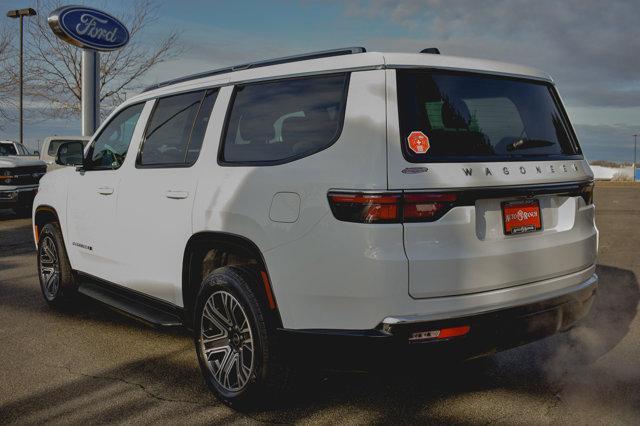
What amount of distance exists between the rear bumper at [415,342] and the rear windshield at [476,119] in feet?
2.57

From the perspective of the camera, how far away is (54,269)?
590 cm

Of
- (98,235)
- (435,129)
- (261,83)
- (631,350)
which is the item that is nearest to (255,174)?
(261,83)

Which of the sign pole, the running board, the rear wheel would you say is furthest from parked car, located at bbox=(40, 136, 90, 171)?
the running board

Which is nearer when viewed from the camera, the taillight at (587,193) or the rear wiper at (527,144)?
the rear wiper at (527,144)

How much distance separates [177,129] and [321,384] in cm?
195

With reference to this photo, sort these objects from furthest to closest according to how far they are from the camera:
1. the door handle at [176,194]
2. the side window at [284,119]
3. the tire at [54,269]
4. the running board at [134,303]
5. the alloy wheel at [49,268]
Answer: the alloy wheel at [49,268] < the tire at [54,269] < the running board at [134,303] < the door handle at [176,194] < the side window at [284,119]

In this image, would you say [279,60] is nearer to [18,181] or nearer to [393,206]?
[393,206]

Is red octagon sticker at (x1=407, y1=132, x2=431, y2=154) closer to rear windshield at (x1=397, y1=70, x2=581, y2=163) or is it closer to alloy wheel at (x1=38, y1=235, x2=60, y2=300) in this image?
rear windshield at (x1=397, y1=70, x2=581, y2=163)

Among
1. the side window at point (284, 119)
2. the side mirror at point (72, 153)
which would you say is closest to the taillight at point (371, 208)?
the side window at point (284, 119)

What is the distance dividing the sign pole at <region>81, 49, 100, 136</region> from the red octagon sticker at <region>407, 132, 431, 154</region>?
1723 cm

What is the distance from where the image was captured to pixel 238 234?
3.46 metres

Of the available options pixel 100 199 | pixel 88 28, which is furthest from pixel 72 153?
pixel 88 28

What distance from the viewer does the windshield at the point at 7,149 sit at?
1814 centimetres

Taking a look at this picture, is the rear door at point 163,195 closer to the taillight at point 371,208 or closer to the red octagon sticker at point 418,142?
the taillight at point 371,208
